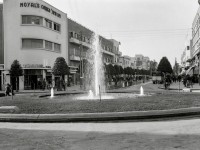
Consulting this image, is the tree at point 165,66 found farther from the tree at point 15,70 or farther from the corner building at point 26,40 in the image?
the tree at point 15,70

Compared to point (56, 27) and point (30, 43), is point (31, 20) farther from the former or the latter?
point (56, 27)

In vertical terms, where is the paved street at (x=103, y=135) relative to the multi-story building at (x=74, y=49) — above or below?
below

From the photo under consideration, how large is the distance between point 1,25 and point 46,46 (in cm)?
710

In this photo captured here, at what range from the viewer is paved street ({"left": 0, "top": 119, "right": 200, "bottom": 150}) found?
673 cm

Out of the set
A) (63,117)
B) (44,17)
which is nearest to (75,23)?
(44,17)

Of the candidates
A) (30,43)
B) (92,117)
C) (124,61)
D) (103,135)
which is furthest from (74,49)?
(124,61)

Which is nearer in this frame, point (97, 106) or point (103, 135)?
point (103, 135)

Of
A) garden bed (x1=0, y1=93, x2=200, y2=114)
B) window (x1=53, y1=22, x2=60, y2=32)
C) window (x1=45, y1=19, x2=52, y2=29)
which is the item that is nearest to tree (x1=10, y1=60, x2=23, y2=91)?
window (x1=45, y1=19, x2=52, y2=29)

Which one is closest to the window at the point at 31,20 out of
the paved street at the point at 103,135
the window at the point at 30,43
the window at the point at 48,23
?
the window at the point at 48,23

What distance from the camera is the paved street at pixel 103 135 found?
6730mm

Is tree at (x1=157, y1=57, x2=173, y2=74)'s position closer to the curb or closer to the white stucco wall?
the white stucco wall

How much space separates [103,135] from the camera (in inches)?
311

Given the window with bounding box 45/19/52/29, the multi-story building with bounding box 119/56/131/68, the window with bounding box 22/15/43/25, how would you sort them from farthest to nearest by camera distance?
the multi-story building with bounding box 119/56/131/68, the window with bounding box 45/19/52/29, the window with bounding box 22/15/43/25

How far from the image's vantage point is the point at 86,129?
348 inches
